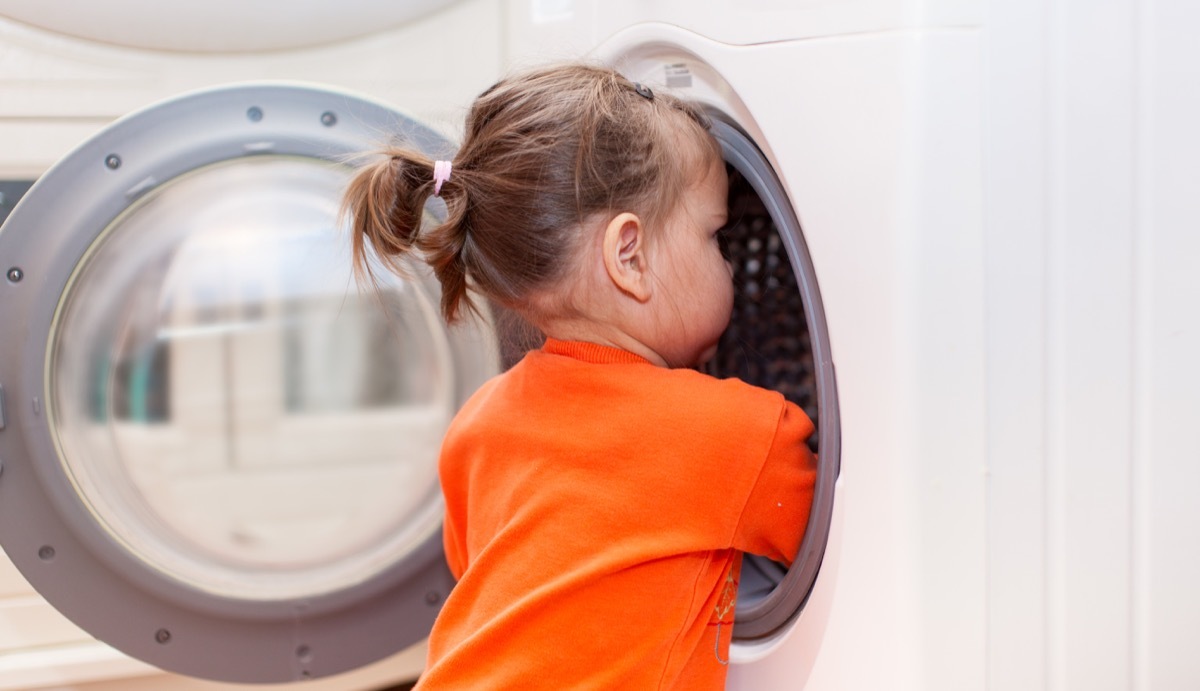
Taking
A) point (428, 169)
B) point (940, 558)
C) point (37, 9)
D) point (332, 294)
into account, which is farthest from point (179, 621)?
point (940, 558)

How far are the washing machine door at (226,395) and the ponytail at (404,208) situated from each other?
0.34ft

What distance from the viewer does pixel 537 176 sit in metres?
0.69

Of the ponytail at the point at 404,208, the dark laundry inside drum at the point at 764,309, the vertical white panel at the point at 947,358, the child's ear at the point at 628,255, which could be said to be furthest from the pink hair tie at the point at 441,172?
the vertical white panel at the point at 947,358

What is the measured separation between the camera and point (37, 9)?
35.8 inches

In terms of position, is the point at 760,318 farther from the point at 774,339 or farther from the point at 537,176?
the point at 537,176

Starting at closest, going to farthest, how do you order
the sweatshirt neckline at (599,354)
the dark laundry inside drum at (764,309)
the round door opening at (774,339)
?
the round door opening at (774,339) → the sweatshirt neckline at (599,354) → the dark laundry inside drum at (764,309)

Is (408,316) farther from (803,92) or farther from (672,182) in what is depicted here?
(803,92)

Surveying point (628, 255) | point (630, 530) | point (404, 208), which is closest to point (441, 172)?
point (404, 208)

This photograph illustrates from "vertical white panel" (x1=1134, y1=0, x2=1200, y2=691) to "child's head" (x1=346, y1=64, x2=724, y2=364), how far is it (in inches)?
11.5

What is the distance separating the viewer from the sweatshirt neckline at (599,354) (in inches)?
27.9

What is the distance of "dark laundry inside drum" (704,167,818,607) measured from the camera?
32.7 inches

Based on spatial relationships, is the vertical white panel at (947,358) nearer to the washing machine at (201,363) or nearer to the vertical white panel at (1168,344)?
the vertical white panel at (1168,344)

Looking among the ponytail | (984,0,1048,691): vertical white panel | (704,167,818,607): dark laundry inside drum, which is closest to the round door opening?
(704,167,818,607): dark laundry inside drum

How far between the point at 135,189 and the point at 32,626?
1.43 ft
